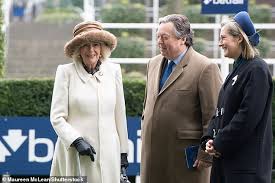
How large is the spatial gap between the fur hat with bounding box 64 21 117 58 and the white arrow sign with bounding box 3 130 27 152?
3.13m

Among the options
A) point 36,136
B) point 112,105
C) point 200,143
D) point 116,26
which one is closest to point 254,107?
point 200,143

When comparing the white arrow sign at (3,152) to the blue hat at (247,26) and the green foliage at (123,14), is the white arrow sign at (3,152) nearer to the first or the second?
the green foliage at (123,14)

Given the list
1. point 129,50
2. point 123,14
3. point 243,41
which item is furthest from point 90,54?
point 123,14

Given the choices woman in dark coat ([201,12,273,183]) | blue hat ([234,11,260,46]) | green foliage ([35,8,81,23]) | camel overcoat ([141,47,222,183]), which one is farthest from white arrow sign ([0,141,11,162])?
green foliage ([35,8,81,23])

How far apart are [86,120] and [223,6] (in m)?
3.30

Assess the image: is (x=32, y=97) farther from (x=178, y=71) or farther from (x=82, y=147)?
(x=82, y=147)

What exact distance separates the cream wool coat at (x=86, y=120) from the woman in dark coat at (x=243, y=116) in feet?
2.87

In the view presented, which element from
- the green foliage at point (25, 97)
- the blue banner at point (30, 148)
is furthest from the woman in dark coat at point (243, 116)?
the green foliage at point (25, 97)

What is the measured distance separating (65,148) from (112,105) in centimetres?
51

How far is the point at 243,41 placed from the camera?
21.3ft

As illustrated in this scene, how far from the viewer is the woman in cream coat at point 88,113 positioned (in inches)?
272

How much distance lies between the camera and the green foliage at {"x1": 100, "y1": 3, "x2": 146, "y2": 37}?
13867 mm

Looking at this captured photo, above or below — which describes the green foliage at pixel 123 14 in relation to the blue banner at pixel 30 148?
above

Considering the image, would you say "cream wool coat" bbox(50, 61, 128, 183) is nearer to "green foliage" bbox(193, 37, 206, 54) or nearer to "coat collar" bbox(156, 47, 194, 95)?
"coat collar" bbox(156, 47, 194, 95)
